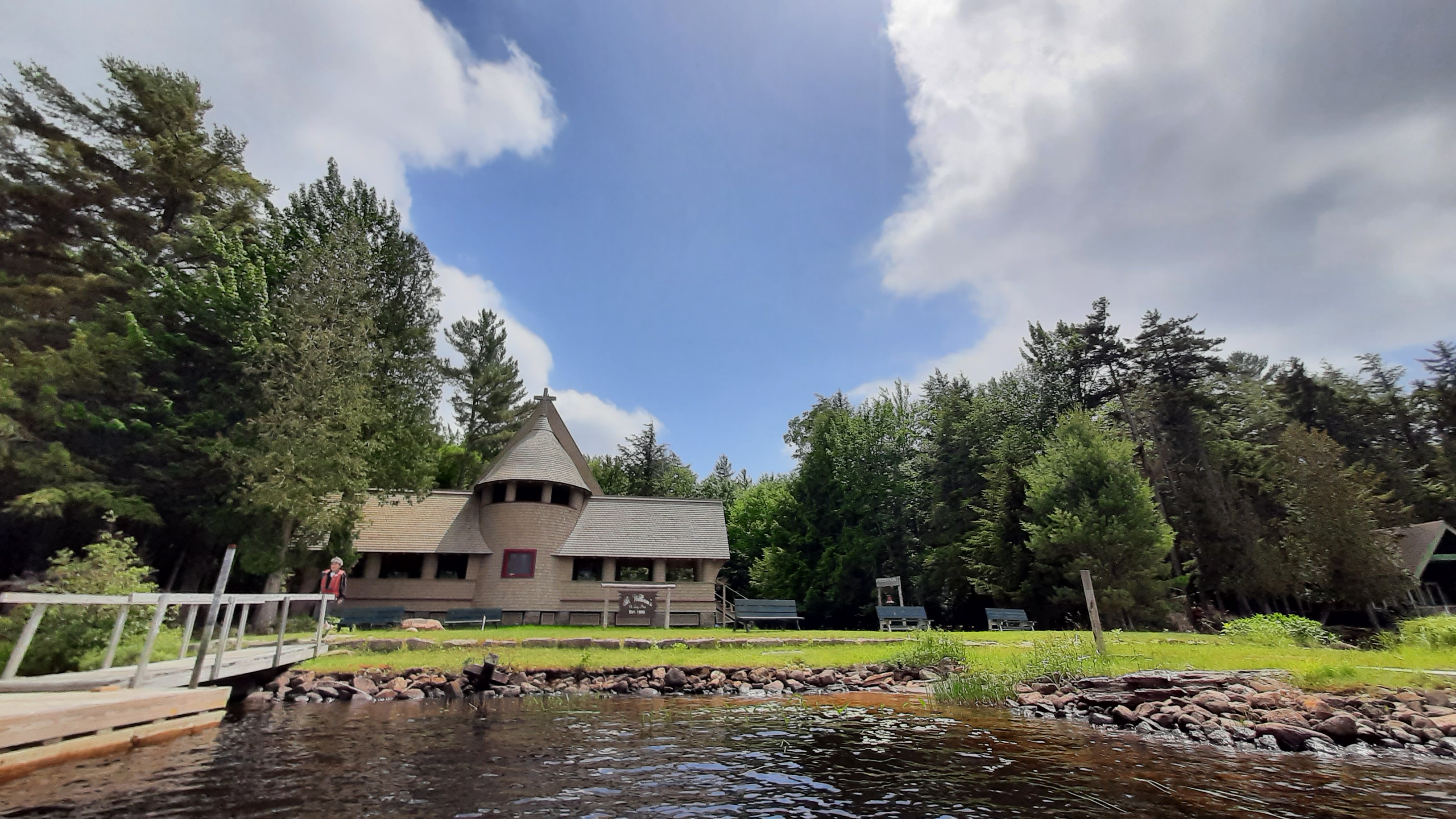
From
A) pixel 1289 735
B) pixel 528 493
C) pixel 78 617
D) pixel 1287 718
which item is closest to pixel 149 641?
pixel 78 617

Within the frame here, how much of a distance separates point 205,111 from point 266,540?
17754 millimetres

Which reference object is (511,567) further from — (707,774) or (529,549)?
(707,774)

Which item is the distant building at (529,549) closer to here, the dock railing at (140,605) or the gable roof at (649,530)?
the gable roof at (649,530)

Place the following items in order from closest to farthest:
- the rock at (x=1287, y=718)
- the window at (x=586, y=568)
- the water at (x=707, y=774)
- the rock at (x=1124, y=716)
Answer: the water at (x=707, y=774) → the rock at (x=1287, y=718) → the rock at (x=1124, y=716) → the window at (x=586, y=568)

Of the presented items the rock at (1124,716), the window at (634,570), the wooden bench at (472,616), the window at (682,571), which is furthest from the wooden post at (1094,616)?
the wooden bench at (472,616)

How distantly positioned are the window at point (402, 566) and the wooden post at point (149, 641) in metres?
21.7

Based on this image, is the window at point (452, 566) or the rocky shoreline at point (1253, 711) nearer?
the rocky shoreline at point (1253, 711)

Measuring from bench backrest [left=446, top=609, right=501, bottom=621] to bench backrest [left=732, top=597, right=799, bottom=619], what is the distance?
963 centimetres

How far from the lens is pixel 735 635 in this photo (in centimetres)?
2030

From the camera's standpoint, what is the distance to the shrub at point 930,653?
15172mm

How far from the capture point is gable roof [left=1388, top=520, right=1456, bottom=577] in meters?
31.9

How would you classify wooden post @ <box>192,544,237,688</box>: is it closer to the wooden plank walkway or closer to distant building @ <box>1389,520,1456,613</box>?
the wooden plank walkway

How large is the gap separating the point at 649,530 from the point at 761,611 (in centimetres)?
764

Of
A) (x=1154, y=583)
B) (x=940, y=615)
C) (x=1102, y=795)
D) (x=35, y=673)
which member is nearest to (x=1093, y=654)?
(x=1102, y=795)
